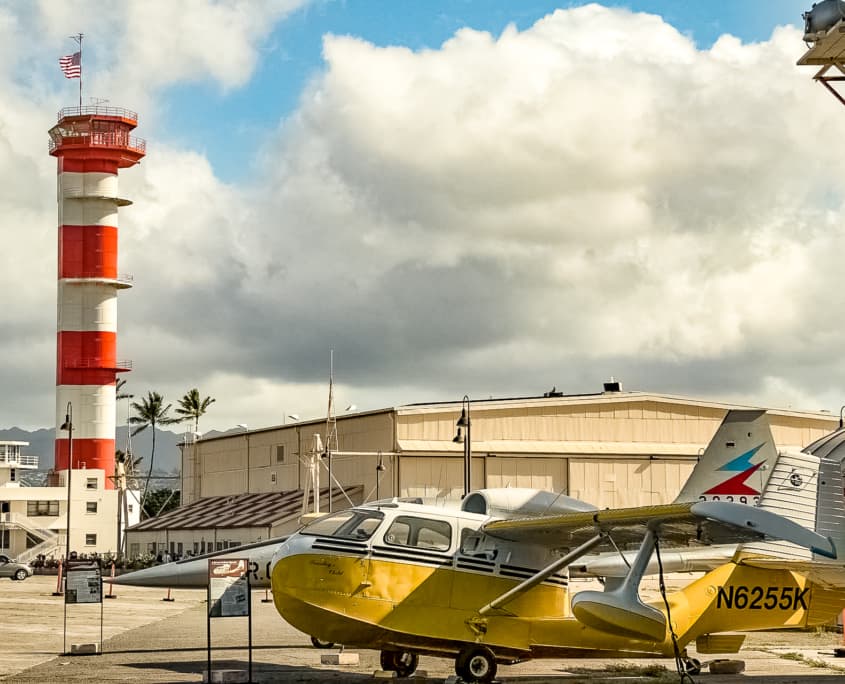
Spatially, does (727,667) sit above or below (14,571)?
above

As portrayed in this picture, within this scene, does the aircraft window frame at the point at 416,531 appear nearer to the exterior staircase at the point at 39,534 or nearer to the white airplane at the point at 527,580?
the white airplane at the point at 527,580

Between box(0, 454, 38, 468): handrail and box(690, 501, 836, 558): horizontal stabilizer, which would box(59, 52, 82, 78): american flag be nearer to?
box(0, 454, 38, 468): handrail

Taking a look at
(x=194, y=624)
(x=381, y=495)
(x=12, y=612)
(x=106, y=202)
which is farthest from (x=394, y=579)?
(x=106, y=202)

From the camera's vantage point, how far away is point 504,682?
2042 cm

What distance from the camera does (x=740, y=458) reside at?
2841 cm

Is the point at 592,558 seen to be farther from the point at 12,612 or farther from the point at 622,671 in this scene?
the point at 12,612

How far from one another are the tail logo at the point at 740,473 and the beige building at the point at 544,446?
35001 millimetres

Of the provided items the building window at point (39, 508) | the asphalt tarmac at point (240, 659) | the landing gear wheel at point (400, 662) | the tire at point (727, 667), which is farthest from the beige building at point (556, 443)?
the landing gear wheel at point (400, 662)

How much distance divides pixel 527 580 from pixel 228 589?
4.73 metres

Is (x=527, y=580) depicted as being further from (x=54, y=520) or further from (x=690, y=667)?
(x=54, y=520)

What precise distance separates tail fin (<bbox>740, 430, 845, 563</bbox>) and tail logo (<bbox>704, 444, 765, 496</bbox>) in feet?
20.6

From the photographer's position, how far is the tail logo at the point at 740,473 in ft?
92.7

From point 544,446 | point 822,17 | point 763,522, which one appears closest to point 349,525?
point 763,522

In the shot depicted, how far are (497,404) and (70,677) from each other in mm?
47131
